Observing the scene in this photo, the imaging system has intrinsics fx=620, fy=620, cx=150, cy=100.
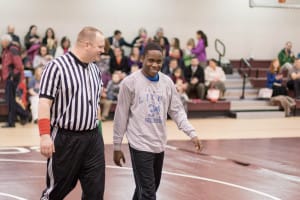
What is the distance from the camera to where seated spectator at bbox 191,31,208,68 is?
19453 millimetres

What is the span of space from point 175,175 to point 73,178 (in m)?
3.55

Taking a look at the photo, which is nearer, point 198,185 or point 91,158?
point 91,158

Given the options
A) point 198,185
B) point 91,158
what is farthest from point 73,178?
point 198,185

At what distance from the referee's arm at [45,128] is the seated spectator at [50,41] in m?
12.9

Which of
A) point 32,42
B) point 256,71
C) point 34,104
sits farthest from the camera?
point 256,71

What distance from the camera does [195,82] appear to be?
17.2m

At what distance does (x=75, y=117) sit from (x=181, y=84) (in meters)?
11.6

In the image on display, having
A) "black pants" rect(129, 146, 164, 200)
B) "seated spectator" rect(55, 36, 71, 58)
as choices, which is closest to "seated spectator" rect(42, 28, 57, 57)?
"seated spectator" rect(55, 36, 71, 58)

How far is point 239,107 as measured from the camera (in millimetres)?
18000

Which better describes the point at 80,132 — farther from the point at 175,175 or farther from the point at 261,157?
the point at 261,157

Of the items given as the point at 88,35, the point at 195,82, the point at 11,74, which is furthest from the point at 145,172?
the point at 195,82

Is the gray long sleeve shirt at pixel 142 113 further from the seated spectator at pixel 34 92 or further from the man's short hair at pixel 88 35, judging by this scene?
the seated spectator at pixel 34 92

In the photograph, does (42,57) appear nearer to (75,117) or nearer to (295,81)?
(295,81)

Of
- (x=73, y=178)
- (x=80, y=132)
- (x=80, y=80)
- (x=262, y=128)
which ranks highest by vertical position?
(x=80, y=80)
